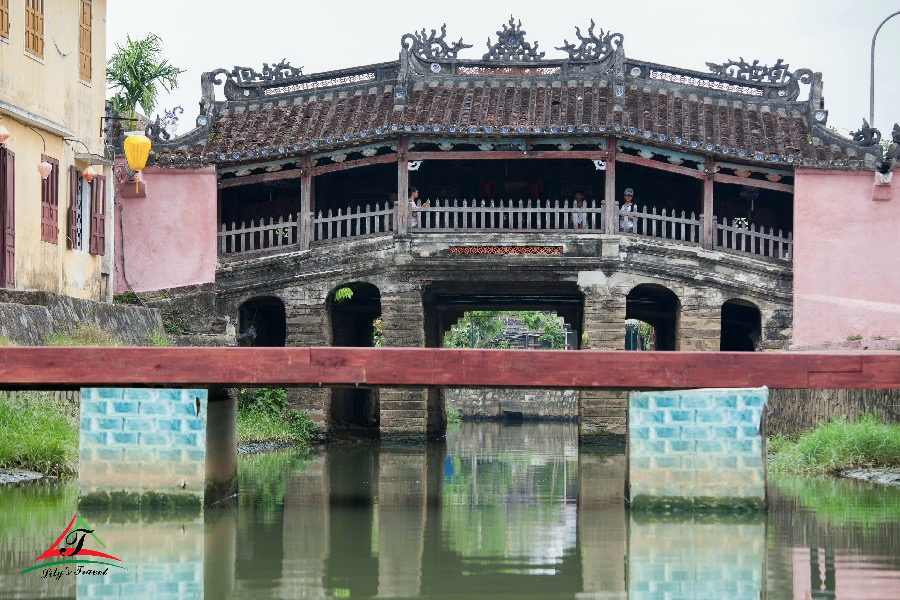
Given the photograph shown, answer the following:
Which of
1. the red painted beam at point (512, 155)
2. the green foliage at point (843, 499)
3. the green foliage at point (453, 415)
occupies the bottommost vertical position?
the green foliage at point (453, 415)

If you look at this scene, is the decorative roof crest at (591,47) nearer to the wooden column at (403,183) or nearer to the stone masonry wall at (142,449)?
the wooden column at (403,183)

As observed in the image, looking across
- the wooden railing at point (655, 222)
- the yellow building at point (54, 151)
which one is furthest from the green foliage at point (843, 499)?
the yellow building at point (54, 151)

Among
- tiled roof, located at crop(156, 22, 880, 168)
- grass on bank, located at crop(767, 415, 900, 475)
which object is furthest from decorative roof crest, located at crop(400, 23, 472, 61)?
grass on bank, located at crop(767, 415, 900, 475)

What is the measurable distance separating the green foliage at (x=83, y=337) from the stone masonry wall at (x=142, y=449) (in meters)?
5.16

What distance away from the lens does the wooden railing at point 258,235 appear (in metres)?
28.5

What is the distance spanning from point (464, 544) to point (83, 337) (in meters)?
9.89

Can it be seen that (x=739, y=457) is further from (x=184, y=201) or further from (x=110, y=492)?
(x=184, y=201)

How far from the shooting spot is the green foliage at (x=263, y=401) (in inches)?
1042

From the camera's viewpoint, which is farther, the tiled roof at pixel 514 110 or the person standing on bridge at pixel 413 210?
the person standing on bridge at pixel 413 210

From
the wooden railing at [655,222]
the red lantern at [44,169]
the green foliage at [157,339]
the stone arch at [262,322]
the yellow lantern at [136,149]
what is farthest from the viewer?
the stone arch at [262,322]

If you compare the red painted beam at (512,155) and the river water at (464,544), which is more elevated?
the red painted beam at (512,155)

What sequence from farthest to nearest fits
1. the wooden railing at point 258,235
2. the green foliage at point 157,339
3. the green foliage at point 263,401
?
the wooden railing at point 258,235 < the green foliage at point 263,401 < the green foliage at point 157,339

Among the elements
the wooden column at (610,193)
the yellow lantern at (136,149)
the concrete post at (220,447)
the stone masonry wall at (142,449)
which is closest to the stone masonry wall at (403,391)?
the wooden column at (610,193)

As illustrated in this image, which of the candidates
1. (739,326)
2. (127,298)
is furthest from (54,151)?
(739,326)
